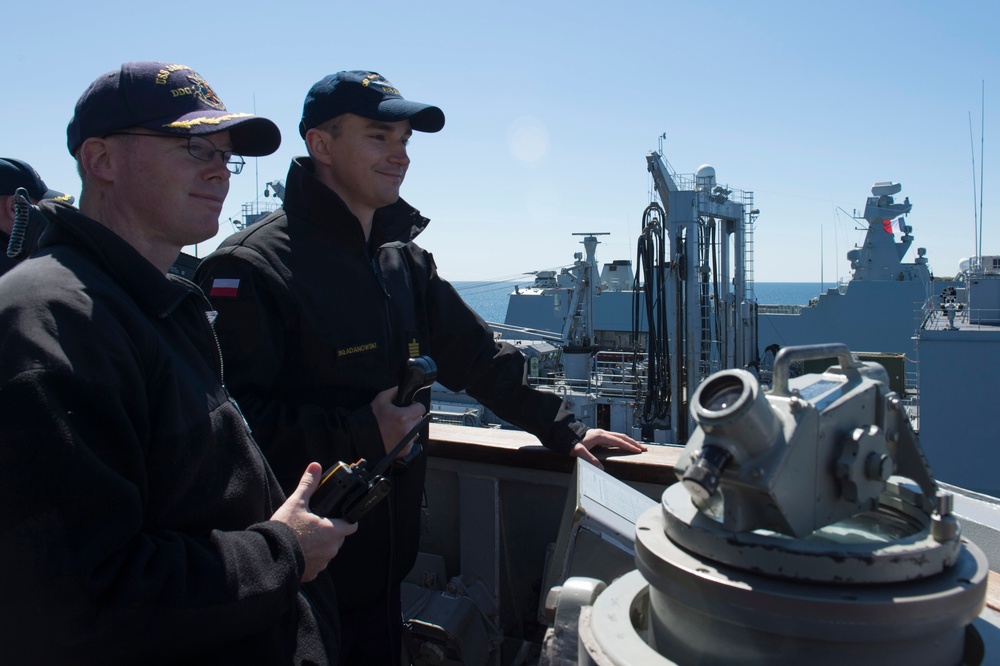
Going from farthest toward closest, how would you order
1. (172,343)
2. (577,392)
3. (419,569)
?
(577,392), (419,569), (172,343)

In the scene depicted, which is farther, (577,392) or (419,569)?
(577,392)

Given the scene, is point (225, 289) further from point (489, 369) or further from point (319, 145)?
point (489, 369)

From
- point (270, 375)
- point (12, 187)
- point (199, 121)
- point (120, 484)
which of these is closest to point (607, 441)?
point (270, 375)

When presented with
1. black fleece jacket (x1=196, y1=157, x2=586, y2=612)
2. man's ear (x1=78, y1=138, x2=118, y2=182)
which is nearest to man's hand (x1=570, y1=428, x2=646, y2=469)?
black fleece jacket (x1=196, y1=157, x2=586, y2=612)

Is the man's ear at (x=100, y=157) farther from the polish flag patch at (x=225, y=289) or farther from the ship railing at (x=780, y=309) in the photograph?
the ship railing at (x=780, y=309)

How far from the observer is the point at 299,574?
138 cm

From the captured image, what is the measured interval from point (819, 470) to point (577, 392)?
61.2ft

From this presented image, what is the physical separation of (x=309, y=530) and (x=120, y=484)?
0.43m

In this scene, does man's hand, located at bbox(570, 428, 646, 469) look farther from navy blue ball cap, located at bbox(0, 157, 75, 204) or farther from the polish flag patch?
navy blue ball cap, located at bbox(0, 157, 75, 204)

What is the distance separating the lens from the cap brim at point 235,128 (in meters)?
1.52

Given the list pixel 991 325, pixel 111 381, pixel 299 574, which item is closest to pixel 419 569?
pixel 299 574

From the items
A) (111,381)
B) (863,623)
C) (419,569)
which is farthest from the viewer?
(419,569)

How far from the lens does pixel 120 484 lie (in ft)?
3.75

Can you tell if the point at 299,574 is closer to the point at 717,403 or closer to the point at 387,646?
the point at 717,403
